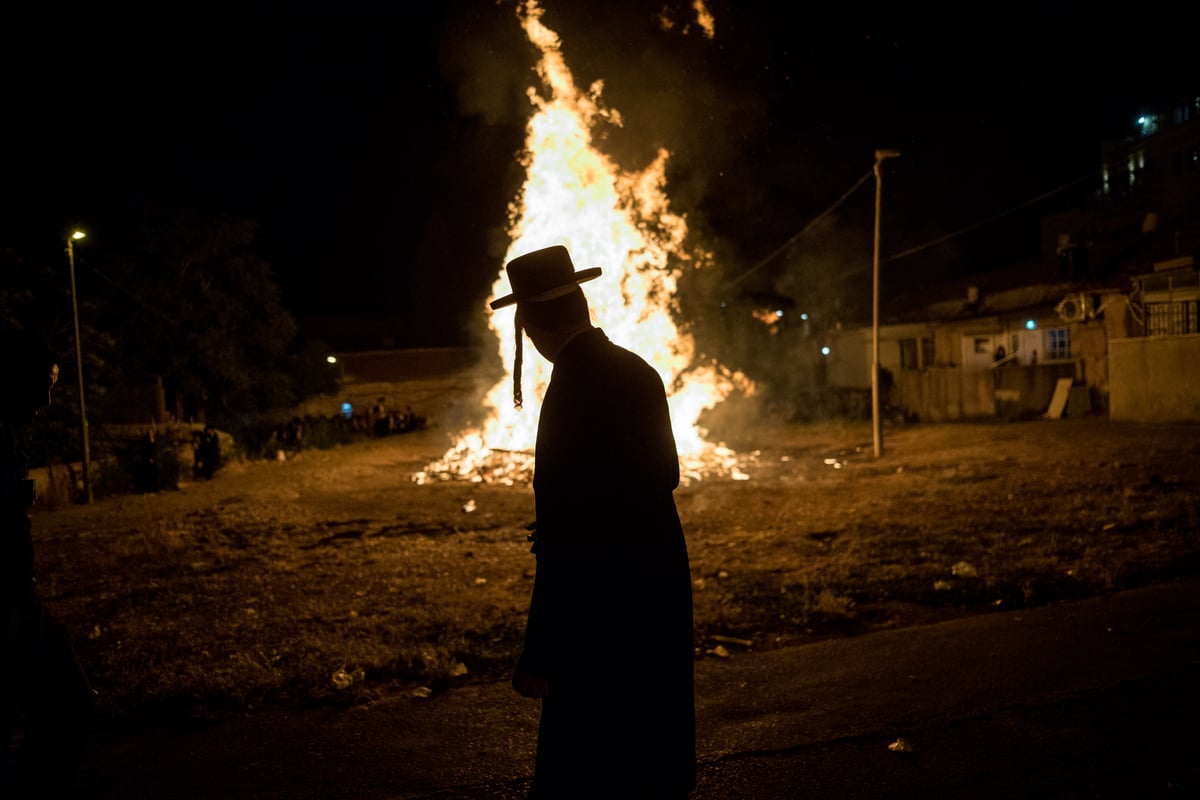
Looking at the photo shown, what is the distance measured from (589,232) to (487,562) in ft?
33.5

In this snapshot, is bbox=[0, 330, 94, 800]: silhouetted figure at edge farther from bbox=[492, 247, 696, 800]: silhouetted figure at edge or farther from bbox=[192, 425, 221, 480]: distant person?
bbox=[192, 425, 221, 480]: distant person

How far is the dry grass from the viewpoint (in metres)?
5.39

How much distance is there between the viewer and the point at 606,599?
7.83 feet

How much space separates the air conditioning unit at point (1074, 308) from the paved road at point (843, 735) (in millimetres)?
17870

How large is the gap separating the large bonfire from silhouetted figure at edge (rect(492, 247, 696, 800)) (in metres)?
13.3

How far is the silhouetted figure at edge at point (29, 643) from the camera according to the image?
9.01 ft

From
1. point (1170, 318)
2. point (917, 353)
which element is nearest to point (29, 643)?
point (1170, 318)

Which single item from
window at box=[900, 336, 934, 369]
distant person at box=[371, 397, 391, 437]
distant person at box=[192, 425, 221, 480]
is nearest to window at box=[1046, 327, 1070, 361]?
window at box=[900, 336, 934, 369]

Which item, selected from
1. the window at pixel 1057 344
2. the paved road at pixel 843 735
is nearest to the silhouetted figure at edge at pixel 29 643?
the paved road at pixel 843 735

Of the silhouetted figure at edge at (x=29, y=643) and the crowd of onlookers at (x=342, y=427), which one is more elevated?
the silhouetted figure at edge at (x=29, y=643)

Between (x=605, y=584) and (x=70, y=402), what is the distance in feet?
60.9

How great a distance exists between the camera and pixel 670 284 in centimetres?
1858

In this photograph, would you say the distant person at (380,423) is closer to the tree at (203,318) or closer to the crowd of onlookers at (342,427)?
the crowd of onlookers at (342,427)

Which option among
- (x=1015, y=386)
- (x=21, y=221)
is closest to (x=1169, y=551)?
(x=1015, y=386)
